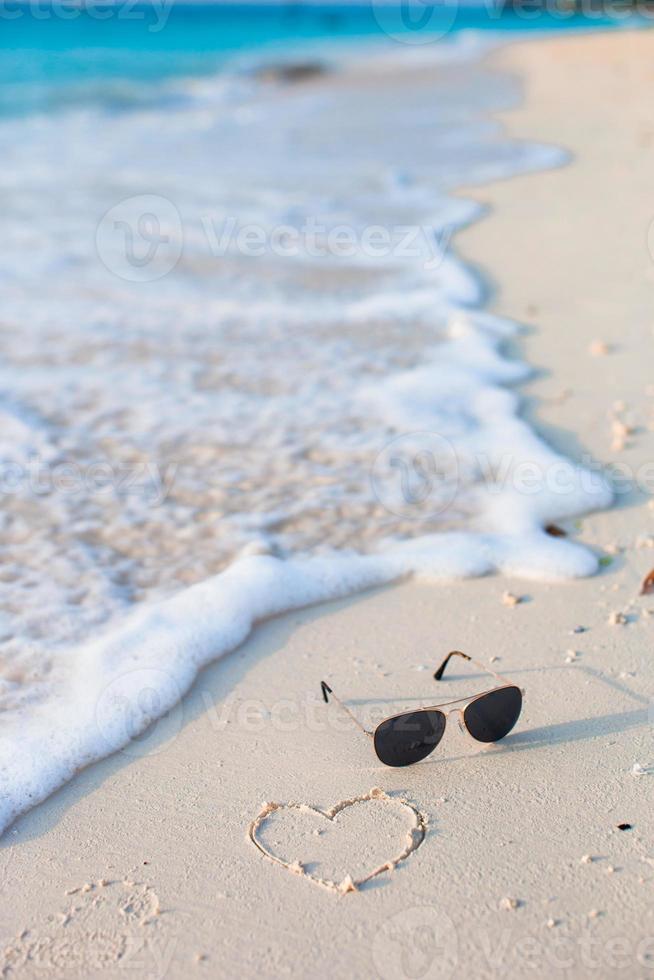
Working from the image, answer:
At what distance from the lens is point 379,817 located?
2.23 metres

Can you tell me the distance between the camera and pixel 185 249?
7.46 metres

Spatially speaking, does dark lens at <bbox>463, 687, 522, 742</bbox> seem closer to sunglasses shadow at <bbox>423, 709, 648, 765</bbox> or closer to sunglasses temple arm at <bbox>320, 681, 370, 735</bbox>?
sunglasses shadow at <bbox>423, 709, 648, 765</bbox>

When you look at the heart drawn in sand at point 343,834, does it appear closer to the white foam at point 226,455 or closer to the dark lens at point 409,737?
the dark lens at point 409,737

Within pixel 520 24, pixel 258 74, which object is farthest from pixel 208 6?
pixel 258 74

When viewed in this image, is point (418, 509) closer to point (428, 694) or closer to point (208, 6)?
point (428, 694)

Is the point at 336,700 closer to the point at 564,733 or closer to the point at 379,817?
the point at 379,817

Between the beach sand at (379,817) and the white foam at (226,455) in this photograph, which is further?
the white foam at (226,455)

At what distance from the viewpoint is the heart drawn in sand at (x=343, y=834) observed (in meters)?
2.08

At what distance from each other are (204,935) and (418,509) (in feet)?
6.62

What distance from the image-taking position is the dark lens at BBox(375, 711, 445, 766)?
231cm

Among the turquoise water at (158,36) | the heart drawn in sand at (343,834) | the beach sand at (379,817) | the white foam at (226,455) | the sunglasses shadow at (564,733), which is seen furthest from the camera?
the turquoise water at (158,36)

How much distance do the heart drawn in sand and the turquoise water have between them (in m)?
17.8

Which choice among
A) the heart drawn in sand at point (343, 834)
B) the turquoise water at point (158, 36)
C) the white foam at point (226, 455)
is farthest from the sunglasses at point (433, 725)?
the turquoise water at point (158, 36)

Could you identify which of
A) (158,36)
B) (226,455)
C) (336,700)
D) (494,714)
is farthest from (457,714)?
(158,36)
